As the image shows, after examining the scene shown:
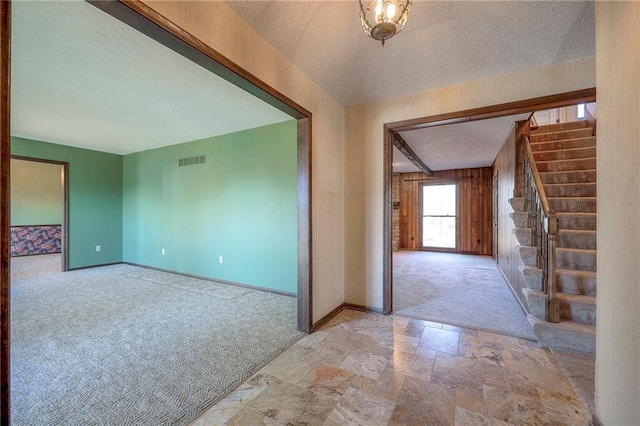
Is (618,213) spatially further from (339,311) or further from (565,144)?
(565,144)

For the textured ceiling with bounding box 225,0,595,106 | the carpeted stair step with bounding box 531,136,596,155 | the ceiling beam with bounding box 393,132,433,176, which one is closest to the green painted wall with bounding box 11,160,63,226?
the textured ceiling with bounding box 225,0,595,106

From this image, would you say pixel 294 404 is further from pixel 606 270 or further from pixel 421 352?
pixel 606 270

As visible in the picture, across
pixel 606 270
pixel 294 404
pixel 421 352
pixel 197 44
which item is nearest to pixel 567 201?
pixel 606 270

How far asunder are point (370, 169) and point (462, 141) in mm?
2760

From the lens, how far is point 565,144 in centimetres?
409

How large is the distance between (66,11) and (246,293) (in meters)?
3.33

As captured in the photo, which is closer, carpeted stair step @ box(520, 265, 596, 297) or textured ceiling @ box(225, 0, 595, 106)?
textured ceiling @ box(225, 0, 595, 106)

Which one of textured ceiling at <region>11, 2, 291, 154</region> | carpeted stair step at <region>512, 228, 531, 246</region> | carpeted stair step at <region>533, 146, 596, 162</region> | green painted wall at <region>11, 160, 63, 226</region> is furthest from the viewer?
green painted wall at <region>11, 160, 63, 226</region>

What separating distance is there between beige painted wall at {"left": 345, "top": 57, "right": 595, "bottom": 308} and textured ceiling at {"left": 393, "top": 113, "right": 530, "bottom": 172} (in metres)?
0.90

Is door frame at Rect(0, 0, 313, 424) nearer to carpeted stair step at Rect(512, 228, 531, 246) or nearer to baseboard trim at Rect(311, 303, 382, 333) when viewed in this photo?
baseboard trim at Rect(311, 303, 382, 333)

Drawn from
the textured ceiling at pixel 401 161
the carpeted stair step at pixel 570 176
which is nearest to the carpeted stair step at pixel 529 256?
the carpeted stair step at pixel 570 176

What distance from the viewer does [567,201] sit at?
327cm

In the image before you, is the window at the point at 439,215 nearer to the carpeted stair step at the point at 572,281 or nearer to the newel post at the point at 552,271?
the carpeted stair step at the point at 572,281

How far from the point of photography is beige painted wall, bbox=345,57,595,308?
2.70 meters
